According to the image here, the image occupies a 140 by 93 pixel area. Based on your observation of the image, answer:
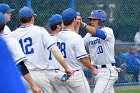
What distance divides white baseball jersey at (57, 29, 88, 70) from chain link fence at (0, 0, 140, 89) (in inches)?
161

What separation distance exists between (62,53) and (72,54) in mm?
157

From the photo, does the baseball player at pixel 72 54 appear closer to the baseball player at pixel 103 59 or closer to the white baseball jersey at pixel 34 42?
the white baseball jersey at pixel 34 42

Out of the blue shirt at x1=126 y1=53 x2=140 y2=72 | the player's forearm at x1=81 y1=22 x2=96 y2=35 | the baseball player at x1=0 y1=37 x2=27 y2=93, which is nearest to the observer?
the baseball player at x1=0 y1=37 x2=27 y2=93

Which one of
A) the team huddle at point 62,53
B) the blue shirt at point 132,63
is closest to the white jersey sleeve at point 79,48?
the team huddle at point 62,53

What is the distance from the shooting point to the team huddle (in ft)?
23.7

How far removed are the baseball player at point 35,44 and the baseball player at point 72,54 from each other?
0.51 metres

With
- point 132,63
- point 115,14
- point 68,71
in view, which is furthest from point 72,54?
point 132,63

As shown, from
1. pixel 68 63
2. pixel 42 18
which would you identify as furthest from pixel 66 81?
pixel 42 18

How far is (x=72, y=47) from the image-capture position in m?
7.82

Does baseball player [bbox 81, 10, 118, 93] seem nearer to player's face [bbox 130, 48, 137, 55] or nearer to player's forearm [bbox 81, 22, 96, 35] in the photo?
player's forearm [bbox 81, 22, 96, 35]

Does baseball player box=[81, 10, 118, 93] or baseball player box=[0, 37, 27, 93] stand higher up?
baseball player box=[0, 37, 27, 93]

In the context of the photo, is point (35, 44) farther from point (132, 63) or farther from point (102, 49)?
point (132, 63)

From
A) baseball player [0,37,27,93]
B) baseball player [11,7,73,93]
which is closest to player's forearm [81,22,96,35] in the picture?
baseball player [11,7,73,93]

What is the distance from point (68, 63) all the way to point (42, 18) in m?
4.29
